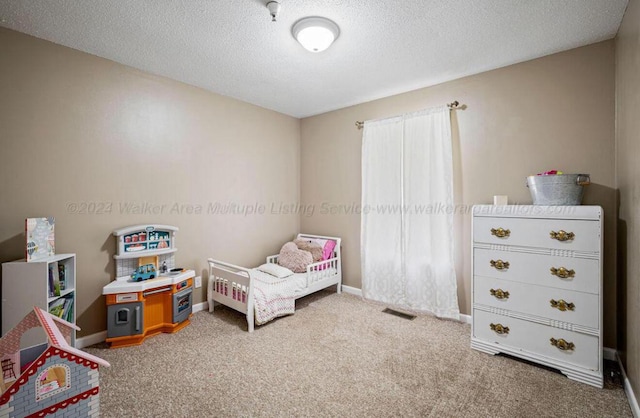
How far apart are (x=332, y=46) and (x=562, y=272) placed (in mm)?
2550

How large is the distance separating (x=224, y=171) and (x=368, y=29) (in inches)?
90.9

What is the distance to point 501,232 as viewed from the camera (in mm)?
2373

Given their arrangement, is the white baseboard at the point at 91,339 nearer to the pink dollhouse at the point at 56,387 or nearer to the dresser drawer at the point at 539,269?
the pink dollhouse at the point at 56,387

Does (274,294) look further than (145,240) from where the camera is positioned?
Yes

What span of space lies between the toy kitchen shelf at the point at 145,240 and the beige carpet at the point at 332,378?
0.82m

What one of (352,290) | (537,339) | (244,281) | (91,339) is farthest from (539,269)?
(91,339)

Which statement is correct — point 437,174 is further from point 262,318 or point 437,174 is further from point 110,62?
point 110,62

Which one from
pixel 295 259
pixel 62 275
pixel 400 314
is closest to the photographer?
pixel 62 275

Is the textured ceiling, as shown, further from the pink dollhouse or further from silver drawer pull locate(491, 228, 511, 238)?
the pink dollhouse

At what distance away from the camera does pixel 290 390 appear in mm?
1945

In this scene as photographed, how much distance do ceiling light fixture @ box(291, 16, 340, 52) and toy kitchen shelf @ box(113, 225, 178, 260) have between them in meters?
2.21

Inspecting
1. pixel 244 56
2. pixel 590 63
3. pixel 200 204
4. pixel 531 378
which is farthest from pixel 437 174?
pixel 200 204

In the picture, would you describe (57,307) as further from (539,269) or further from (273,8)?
(539,269)

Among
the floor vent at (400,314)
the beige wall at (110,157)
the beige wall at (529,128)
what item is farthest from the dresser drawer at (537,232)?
the beige wall at (110,157)
